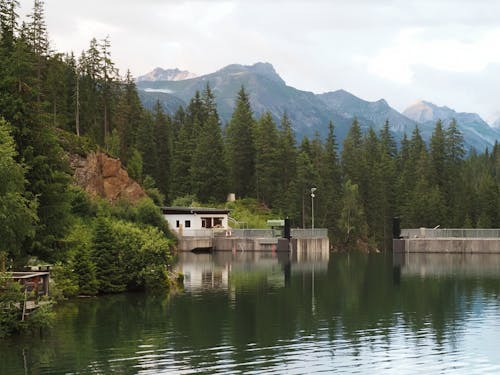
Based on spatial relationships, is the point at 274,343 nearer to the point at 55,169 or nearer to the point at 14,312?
the point at 14,312

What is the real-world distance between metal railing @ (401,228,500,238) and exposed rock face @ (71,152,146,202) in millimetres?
34557

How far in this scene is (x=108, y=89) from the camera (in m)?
104

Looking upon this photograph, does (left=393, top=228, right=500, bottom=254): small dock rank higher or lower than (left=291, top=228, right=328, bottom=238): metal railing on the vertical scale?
lower

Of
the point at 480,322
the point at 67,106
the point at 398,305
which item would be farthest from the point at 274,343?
the point at 67,106

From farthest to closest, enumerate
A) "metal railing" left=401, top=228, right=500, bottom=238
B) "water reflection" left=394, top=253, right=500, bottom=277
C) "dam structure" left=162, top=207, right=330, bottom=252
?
"dam structure" left=162, top=207, right=330, bottom=252 → "metal railing" left=401, top=228, right=500, bottom=238 → "water reflection" left=394, top=253, right=500, bottom=277

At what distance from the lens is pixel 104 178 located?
8388cm

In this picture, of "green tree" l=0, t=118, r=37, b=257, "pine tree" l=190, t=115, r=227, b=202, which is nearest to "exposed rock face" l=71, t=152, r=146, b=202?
"pine tree" l=190, t=115, r=227, b=202

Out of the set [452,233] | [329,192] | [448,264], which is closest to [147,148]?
[329,192]

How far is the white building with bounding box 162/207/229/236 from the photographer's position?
9588cm

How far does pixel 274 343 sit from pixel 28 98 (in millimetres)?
20347

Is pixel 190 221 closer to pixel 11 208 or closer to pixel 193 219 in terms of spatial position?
pixel 193 219

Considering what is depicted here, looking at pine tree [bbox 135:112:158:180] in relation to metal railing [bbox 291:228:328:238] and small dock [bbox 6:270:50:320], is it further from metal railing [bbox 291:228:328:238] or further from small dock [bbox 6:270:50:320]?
small dock [bbox 6:270:50:320]

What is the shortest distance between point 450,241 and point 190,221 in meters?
33.1

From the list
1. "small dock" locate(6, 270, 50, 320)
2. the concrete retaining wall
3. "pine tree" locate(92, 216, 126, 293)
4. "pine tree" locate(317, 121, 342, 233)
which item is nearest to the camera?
"small dock" locate(6, 270, 50, 320)
